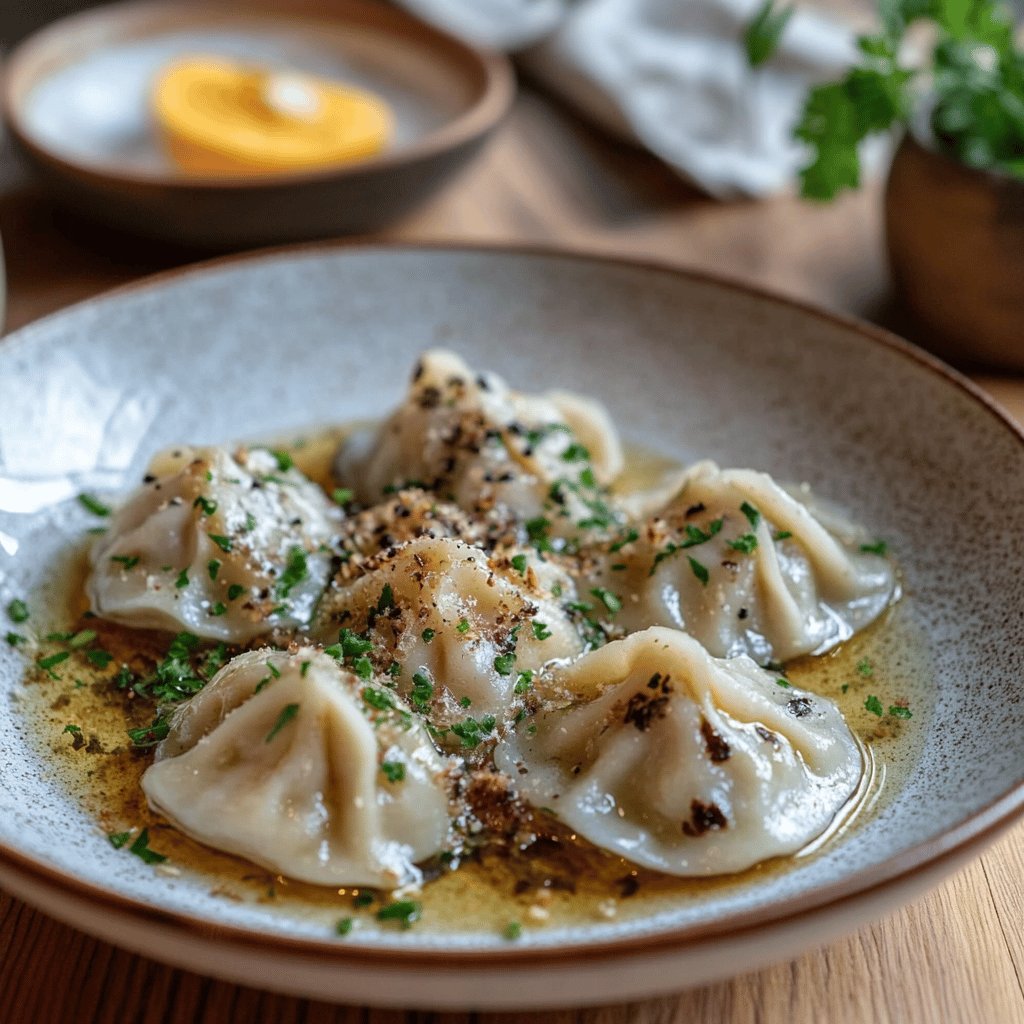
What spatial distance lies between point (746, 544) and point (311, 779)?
1172 millimetres

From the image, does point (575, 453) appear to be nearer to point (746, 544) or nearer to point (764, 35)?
point (746, 544)

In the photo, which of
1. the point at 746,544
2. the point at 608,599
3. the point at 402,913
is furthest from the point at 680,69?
the point at 402,913

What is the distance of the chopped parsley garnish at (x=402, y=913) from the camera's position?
217 cm

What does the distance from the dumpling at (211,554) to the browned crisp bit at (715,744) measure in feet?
3.36

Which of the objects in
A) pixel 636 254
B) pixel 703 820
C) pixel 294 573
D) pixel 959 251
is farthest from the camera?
pixel 636 254

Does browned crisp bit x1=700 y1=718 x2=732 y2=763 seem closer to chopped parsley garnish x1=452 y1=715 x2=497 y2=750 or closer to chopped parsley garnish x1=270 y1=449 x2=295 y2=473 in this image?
chopped parsley garnish x1=452 y1=715 x2=497 y2=750

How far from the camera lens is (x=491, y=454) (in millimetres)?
3291

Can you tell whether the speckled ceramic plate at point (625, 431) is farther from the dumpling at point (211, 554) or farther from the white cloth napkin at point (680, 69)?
the white cloth napkin at point (680, 69)

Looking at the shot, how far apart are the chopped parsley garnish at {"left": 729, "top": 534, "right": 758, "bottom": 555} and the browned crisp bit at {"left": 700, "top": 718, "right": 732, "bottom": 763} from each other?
0.63 meters

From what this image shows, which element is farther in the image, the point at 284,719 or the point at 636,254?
the point at 636,254

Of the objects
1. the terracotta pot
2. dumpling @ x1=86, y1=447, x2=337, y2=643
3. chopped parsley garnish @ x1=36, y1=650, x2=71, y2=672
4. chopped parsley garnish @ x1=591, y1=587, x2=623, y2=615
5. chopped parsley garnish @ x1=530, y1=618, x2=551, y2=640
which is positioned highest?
the terracotta pot

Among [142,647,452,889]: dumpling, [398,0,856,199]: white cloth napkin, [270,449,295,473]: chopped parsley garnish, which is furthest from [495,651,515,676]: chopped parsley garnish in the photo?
[398,0,856,199]: white cloth napkin

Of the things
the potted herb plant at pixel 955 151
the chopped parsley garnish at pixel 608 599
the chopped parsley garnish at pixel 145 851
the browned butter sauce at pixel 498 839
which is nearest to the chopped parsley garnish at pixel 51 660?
the browned butter sauce at pixel 498 839

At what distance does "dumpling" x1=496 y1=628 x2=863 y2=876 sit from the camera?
2.34m
